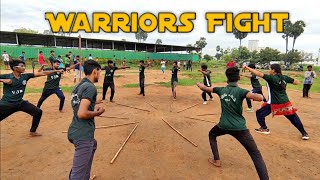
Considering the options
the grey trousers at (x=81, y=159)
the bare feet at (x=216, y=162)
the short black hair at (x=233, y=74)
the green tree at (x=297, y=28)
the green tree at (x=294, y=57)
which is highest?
the green tree at (x=297, y=28)

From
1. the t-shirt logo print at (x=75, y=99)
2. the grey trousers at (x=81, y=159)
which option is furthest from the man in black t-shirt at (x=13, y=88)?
the grey trousers at (x=81, y=159)

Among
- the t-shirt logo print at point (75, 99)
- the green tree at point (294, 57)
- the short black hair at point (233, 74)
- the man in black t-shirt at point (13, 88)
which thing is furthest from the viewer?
the green tree at point (294, 57)

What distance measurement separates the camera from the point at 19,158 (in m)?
5.00

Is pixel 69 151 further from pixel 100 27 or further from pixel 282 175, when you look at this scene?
pixel 100 27

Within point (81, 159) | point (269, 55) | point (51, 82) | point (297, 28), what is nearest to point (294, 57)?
point (269, 55)

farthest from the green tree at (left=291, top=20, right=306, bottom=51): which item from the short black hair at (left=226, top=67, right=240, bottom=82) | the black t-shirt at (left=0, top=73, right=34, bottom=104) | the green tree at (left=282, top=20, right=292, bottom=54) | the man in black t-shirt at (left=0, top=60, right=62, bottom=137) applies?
the black t-shirt at (left=0, top=73, right=34, bottom=104)

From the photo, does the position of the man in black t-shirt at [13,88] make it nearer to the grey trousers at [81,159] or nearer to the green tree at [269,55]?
the grey trousers at [81,159]

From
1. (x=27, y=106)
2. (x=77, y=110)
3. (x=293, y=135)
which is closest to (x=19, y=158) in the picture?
(x=27, y=106)

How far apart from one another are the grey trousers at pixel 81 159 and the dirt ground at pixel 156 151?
1.16 metres

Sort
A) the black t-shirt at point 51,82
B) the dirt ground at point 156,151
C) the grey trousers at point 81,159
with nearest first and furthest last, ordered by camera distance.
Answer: the grey trousers at point 81,159 → the dirt ground at point 156,151 → the black t-shirt at point 51,82

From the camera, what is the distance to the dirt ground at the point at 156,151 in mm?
4420

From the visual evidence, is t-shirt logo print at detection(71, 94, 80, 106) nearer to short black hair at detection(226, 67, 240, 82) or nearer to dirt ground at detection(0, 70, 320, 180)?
dirt ground at detection(0, 70, 320, 180)

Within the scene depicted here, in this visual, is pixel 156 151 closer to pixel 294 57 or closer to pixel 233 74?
pixel 233 74

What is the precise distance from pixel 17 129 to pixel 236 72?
670 centimetres
